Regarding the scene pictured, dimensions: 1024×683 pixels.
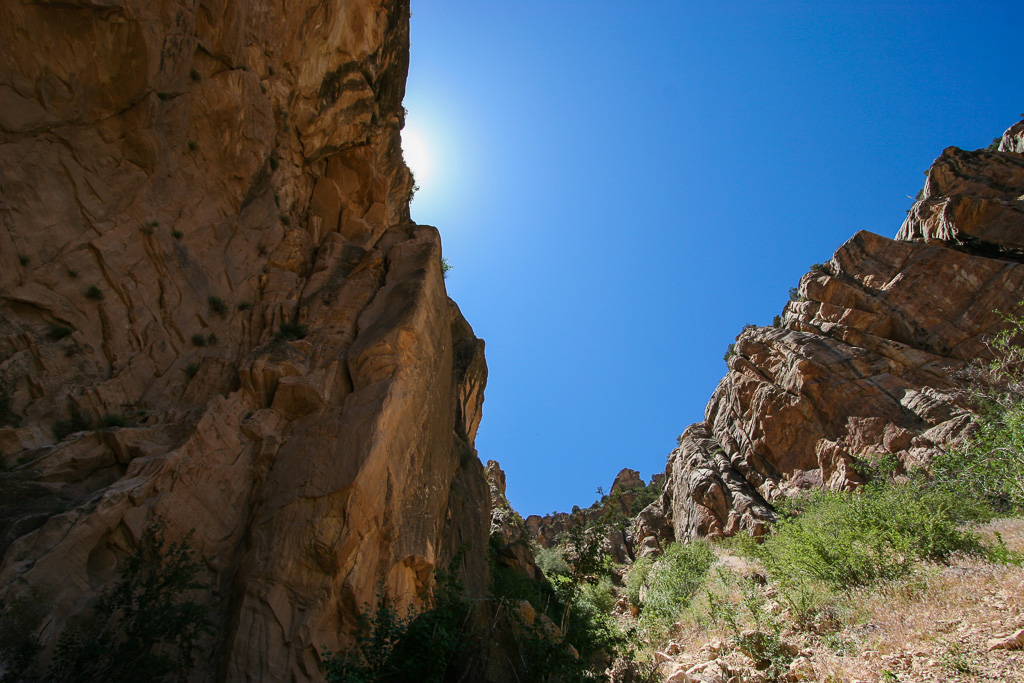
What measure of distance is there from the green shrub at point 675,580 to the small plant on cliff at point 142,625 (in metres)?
18.5

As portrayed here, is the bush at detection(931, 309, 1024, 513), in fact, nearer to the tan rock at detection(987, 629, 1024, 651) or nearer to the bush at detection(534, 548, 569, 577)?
the tan rock at detection(987, 629, 1024, 651)

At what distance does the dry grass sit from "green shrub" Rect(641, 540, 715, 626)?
6.57 metres

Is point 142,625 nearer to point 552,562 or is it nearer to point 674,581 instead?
point 674,581

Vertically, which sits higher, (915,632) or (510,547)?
(510,547)

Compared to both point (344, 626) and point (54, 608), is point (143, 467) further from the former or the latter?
point (344, 626)

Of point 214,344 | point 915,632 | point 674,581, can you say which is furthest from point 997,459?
point 214,344

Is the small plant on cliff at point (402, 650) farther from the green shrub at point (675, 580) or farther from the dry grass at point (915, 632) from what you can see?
the green shrub at point (675, 580)

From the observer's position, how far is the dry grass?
8852 millimetres

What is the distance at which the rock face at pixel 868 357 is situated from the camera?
31453 millimetres

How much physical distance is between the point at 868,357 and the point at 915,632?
29293 mm

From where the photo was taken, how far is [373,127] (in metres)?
21.0

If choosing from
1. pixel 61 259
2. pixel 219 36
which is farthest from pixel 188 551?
pixel 219 36

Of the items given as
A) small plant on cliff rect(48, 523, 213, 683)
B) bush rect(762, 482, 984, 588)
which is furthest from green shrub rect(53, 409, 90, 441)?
bush rect(762, 482, 984, 588)

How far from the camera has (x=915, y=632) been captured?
1040cm
